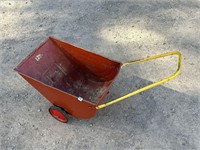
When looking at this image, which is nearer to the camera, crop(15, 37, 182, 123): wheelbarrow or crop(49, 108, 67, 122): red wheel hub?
crop(15, 37, 182, 123): wheelbarrow

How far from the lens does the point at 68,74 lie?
9.68 feet

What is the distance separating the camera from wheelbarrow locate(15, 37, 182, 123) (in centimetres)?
252

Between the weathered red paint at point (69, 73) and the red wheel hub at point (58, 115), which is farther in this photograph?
the red wheel hub at point (58, 115)

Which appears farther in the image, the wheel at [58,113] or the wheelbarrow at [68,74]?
the wheel at [58,113]

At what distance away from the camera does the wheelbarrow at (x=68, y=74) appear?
8.26 ft

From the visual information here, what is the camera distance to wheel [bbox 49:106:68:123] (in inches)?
105

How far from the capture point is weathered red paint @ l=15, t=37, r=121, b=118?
8.28ft

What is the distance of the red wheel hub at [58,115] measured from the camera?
8.91 feet

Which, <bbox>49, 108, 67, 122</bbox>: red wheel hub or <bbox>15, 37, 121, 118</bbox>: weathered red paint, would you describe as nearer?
<bbox>15, 37, 121, 118</bbox>: weathered red paint

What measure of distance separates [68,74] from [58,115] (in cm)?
44

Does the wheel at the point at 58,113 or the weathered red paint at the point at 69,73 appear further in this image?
the wheel at the point at 58,113

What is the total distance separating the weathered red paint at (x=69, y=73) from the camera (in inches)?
99.3

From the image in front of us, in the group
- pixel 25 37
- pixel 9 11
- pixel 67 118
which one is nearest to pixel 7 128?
pixel 67 118

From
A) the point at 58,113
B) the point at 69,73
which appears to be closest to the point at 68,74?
the point at 69,73
